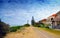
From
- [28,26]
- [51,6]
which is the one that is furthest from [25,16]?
[51,6]

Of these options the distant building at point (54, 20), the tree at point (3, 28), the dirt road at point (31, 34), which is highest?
the distant building at point (54, 20)

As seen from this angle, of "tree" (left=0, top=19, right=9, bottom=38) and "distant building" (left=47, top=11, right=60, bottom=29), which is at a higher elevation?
"distant building" (left=47, top=11, right=60, bottom=29)

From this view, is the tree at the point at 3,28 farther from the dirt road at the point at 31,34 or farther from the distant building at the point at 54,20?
the distant building at the point at 54,20

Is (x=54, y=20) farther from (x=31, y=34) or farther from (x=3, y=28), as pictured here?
(x=3, y=28)

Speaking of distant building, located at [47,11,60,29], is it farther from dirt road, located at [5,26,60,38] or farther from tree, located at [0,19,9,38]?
tree, located at [0,19,9,38]

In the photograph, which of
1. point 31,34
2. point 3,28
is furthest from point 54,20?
point 3,28

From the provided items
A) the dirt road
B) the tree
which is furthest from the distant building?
the tree

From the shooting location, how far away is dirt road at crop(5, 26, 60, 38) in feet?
8.51

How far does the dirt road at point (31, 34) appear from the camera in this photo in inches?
102

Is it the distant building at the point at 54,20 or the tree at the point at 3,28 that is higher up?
the distant building at the point at 54,20

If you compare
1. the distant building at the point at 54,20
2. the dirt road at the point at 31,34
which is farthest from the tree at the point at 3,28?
the distant building at the point at 54,20

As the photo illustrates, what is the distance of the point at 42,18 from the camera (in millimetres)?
2719

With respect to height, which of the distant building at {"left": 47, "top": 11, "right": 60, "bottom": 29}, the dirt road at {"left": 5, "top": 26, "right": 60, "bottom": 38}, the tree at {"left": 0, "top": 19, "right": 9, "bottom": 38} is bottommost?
the dirt road at {"left": 5, "top": 26, "right": 60, "bottom": 38}

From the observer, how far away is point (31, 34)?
2.64 m
